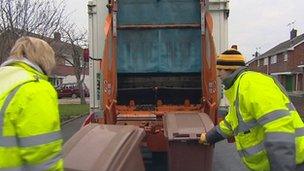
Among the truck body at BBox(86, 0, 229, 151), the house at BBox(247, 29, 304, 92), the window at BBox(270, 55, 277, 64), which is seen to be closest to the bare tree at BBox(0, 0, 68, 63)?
the truck body at BBox(86, 0, 229, 151)

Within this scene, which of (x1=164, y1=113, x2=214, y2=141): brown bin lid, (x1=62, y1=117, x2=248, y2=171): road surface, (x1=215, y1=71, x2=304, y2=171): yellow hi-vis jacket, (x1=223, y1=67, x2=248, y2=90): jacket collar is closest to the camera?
(x1=215, y1=71, x2=304, y2=171): yellow hi-vis jacket

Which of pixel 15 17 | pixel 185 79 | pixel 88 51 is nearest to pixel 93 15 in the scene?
pixel 88 51

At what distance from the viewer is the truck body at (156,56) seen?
7.80 metres

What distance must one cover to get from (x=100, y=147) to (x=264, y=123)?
1424 millimetres

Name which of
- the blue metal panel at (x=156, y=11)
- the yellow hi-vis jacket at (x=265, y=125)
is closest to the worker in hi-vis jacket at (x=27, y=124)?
the yellow hi-vis jacket at (x=265, y=125)

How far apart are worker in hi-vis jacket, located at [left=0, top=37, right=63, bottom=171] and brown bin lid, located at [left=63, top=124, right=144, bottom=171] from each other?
97cm

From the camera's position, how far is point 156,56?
27.2ft

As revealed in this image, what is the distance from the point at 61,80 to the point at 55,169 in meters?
60.2

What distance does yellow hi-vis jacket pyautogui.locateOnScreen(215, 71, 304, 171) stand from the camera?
3.35 meters

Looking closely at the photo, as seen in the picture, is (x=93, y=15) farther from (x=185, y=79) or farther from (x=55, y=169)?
(x=55, y=169)

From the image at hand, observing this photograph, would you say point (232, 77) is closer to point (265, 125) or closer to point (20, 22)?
point (265, 125)

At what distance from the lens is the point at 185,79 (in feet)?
27.9

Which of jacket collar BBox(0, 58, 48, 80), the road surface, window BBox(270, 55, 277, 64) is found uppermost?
window BBox(270, 55, 277, 64)

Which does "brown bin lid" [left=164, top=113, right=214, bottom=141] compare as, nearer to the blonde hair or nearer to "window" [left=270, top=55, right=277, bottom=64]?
the blonde hair
